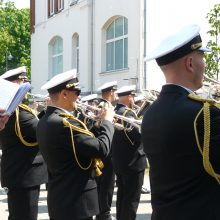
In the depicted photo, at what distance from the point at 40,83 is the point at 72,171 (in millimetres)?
22125

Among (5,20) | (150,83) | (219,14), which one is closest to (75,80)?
(219,14)

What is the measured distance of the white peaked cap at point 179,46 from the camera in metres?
2.58

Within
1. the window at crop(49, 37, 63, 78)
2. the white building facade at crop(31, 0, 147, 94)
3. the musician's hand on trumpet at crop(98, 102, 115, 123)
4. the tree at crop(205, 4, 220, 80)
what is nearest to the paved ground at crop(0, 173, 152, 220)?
the musician's hand on trumpet at crop(98, 102, 115, 123)

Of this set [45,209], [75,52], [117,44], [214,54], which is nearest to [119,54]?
[117,44]

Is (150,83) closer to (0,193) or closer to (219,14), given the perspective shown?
(219,14)

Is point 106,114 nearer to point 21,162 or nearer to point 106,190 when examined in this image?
point 21,162

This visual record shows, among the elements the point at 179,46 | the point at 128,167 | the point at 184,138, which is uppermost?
the point at 179,46

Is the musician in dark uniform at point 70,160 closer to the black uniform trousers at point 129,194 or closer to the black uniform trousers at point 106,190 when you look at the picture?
the black uniform trousers at point 129,194

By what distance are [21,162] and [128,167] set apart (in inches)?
74.9

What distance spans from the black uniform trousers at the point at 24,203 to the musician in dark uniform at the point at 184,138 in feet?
7.18

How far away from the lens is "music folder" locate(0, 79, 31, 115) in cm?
357

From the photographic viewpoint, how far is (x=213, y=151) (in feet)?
7.93

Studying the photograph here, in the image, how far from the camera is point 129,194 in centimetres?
624

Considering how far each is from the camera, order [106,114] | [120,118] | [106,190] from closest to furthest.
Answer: [106,114] < [120,118] < [106,190]
